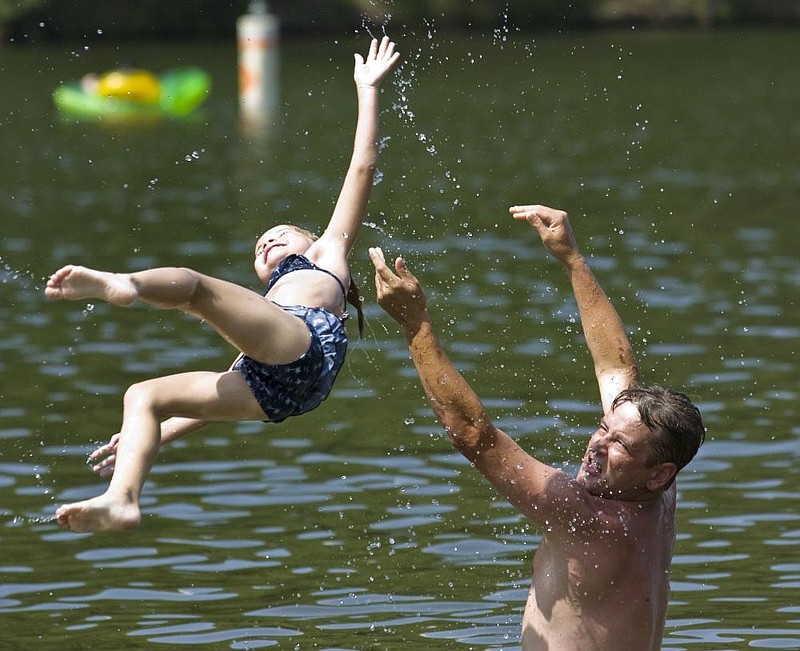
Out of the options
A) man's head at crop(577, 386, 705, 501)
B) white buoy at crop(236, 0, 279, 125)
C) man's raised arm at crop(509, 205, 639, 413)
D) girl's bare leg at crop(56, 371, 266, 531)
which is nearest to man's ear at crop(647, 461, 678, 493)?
man's head at crop(577, 386, 705, 501)

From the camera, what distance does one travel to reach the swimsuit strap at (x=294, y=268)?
6.91m

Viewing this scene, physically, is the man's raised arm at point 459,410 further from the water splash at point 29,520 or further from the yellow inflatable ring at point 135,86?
the yellow inflatable ring at point 135,86

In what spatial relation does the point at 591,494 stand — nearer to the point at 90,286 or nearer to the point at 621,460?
the point at 621,460

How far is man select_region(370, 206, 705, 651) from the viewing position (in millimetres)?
5977

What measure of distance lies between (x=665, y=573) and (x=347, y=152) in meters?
23.8

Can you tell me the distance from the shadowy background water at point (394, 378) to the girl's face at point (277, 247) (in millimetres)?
1874

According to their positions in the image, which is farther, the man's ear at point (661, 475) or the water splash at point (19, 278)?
the water splash at point (19, 278)

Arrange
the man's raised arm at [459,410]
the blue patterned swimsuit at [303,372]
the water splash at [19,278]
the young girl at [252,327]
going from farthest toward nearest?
1. the water splash at [19,278]
2. the blue patterned swimsuit at [303,372]
3. the man's raised arm at [459,410]
4. the young girl at [252,327]

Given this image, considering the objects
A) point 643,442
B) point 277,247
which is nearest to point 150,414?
point 277,247

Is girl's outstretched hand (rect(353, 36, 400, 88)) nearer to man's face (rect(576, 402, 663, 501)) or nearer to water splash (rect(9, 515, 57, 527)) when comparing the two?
man's face (rect(576, 402, 663, 501))

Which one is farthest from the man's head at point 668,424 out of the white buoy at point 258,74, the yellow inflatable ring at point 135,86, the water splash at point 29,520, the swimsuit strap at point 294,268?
the yellow inflatable ring at point 135,86

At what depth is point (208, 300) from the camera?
593 cm

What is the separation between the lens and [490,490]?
10594 mm

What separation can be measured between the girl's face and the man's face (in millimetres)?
1645
